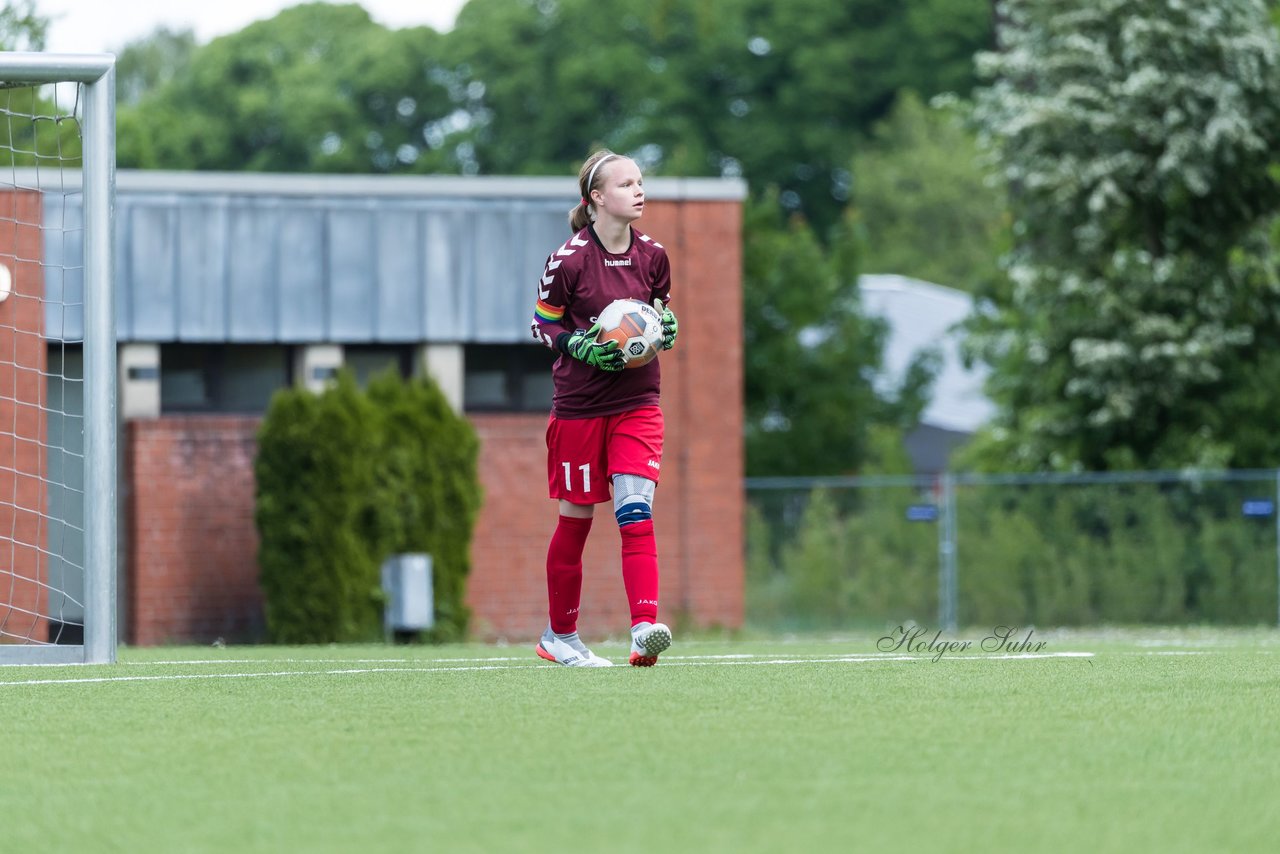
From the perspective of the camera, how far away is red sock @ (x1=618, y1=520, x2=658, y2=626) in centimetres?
724

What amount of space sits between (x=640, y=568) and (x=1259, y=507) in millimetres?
14004

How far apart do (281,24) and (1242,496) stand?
40275 mm

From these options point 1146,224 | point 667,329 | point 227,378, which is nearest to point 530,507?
point 227,378

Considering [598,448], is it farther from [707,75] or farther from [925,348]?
[707,75]

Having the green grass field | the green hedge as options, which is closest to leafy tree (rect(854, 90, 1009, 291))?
the green hedge

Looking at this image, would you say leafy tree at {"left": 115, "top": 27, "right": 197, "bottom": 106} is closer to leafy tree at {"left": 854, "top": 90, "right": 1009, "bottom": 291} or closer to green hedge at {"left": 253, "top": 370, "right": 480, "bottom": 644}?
leafy tree at {"left": 854, "top": 90, "right": 1009, "bottom": 291}

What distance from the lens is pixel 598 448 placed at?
7.41 metres

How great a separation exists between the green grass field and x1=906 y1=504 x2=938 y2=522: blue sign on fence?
14742 millimetres

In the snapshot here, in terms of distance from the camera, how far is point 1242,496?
65.6 ft

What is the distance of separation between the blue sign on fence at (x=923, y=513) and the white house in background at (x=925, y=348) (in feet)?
53.3

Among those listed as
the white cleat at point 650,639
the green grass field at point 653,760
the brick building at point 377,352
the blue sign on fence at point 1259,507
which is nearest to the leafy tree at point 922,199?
the blue sign on fence at point 1259,507

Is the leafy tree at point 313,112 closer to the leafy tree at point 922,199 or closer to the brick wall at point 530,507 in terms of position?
the leafy tree at point 922,199

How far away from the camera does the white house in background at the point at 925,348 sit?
41.3 meters

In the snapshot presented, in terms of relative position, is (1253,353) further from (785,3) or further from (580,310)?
(785,3)
